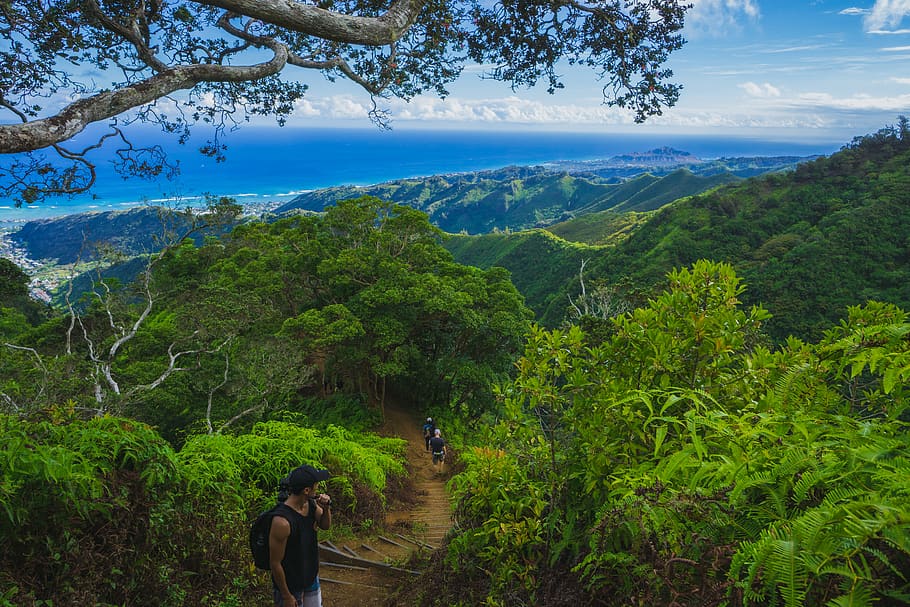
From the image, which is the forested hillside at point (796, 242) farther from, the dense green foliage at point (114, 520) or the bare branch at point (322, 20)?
the dense green foliage at point (114, 520)

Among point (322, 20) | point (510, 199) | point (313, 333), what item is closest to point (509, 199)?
point (510, 199)

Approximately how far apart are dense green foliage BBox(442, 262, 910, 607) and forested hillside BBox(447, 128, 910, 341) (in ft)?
101

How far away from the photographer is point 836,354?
6.44 ft

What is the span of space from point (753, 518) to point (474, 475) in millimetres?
1889

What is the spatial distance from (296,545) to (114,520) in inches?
41.8

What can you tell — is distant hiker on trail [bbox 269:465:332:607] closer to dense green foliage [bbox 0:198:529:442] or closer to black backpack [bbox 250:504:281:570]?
black backpack [bbox 250:504:281:570]

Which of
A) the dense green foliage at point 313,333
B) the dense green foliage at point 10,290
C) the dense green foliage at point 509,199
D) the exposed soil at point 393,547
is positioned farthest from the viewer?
the dense green foliage at point 509,199

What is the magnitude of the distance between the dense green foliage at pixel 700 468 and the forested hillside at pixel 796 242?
30.9m

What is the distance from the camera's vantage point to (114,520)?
2.82 metres

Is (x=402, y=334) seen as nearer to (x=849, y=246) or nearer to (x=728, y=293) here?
(x=728, y=293)

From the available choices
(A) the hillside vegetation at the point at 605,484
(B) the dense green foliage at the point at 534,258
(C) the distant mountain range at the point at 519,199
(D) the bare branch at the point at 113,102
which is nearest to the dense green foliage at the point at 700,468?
(A) the hillside vegetation at the point at 605,484

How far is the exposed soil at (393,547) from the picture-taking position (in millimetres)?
4336

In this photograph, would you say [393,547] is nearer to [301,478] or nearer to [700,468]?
[301,478]

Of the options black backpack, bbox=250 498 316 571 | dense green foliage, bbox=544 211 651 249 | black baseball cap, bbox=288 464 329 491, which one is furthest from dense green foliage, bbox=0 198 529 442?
dense green foliage, bbox=544 211 651 249
